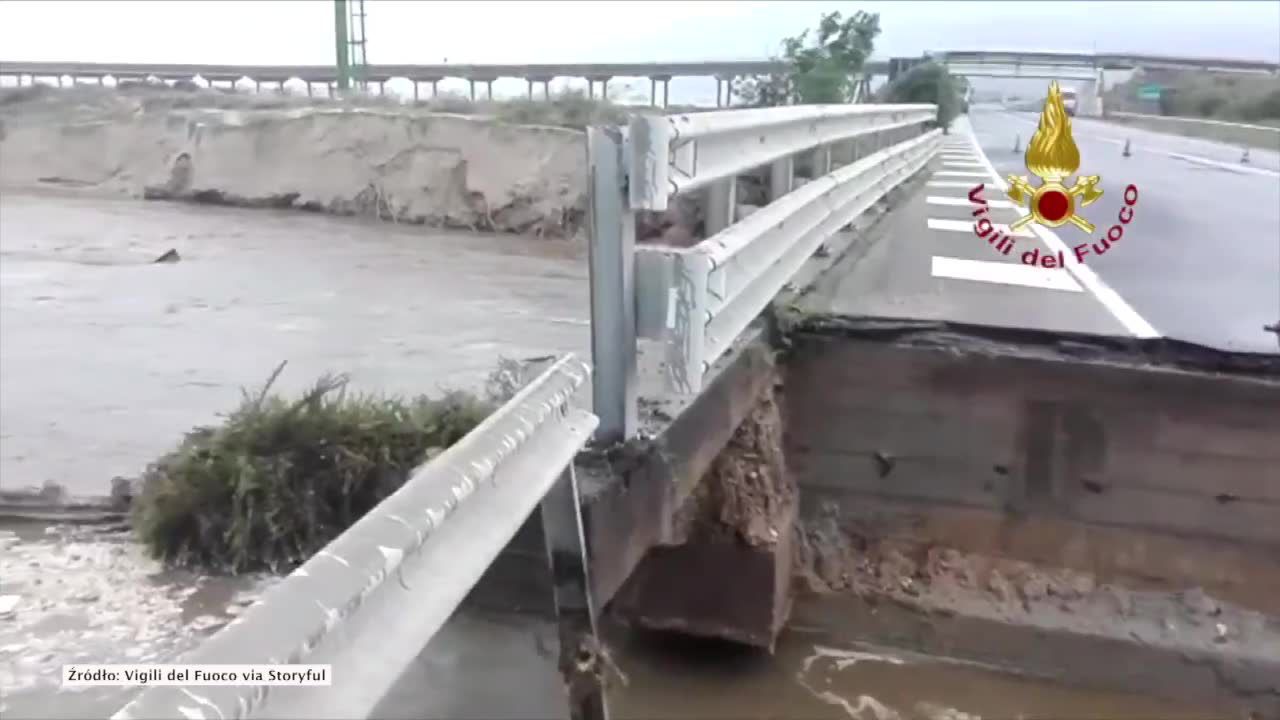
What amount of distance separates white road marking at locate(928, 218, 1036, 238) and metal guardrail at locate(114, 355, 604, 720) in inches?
327

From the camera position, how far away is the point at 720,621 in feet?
17.1

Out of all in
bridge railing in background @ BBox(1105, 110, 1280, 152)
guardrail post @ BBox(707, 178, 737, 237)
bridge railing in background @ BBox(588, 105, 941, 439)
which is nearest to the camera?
bridge railing in background @ BBox(588, 105, 941, 439)

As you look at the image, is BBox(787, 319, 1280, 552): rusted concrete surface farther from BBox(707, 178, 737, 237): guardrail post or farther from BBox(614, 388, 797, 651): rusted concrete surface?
BBox(707, 178, 737, 237): guardrail post

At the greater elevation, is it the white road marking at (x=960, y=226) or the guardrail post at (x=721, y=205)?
the guardrail post at (x=721, y=205)

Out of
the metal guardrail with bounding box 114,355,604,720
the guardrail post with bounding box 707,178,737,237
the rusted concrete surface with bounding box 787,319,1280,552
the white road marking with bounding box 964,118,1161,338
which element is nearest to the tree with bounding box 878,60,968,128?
the white road marking with bounding box 964,118,1161,338

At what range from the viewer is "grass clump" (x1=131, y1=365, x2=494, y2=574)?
9.95ft

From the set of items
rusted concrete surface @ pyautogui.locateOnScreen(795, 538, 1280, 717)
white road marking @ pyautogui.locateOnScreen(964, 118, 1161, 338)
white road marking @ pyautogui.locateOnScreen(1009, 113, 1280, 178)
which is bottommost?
rusted concrete surface @ pyautogui.locateOnScreen(795, 538, 1280, 717)

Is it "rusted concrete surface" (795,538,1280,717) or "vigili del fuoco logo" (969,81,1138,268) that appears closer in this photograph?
"rusted concrete surface" (795,538,1280,717)

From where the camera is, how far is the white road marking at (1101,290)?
614cm

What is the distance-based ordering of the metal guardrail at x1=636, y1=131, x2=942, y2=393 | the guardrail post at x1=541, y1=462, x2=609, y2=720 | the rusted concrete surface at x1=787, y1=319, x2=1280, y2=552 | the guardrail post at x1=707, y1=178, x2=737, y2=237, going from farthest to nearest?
the rusted concrete surface at x1=787, y1=319, x2=1280, y2=552, the guardrail post at x1=707, y1=178, x2=737, y2=237, the metal guardrail at x1=636, y1=131, x2=942, y2=393, the guardrail post at x1=541, y1=462, x2=609, y2=720

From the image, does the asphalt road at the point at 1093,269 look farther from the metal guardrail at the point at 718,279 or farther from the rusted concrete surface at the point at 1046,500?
the metal guardrail at the point at 718,279

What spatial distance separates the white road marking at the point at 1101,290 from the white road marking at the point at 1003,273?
125 millimetres

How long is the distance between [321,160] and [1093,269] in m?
13.3
